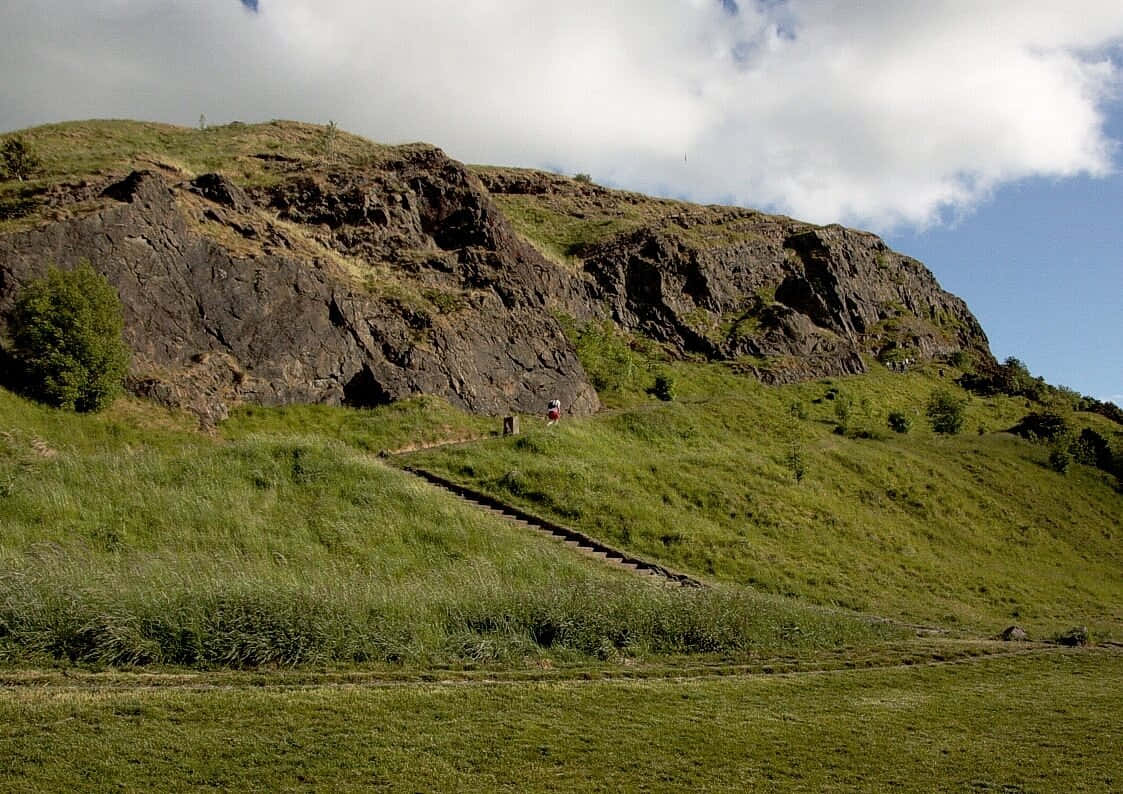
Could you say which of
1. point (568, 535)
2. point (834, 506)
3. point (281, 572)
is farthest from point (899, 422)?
point (281, 572)

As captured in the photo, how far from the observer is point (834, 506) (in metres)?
35.2

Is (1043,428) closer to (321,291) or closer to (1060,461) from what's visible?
(1060,461)

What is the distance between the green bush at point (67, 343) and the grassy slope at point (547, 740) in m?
19.9

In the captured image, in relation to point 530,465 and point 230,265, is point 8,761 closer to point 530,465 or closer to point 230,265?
point 530,465

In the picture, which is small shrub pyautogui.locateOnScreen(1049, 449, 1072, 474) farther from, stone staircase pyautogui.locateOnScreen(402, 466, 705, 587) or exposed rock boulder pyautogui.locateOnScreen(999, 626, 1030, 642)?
stone staircase pyautogui.locateOnScreen(402, 466, 705, 587)

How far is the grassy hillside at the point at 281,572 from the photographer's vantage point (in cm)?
1355

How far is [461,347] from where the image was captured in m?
42.4

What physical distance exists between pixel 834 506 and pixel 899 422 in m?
23.6

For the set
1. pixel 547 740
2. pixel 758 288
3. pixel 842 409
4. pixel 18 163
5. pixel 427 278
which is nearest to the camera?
pixel 547 740

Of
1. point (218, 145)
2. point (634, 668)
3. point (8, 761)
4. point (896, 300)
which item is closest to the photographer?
point (8, 761)

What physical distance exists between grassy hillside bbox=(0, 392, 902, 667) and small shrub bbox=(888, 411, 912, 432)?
37.8 meters

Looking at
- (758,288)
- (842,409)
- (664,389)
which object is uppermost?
(758,288)

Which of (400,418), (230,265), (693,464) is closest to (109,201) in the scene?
(230,265)

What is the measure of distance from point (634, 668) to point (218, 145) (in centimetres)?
6677
